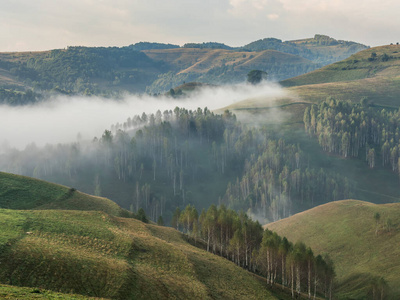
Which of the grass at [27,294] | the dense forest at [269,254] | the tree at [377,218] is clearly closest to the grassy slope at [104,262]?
the grass at [27,294]

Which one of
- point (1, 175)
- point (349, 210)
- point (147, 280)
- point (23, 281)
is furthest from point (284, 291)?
point (1, 175)

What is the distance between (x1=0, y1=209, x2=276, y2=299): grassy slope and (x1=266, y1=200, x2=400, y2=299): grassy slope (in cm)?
3559

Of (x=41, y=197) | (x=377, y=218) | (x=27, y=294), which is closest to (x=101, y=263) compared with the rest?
(x=27, y=294)

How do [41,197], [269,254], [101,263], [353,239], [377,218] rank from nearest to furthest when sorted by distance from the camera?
[101,263], [269,254], [41,197], [377,218], [353,239]

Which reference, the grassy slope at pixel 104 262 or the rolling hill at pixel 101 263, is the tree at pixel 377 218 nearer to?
the rolling hill at pixel 101 263

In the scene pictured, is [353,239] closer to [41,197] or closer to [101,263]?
[101,263]

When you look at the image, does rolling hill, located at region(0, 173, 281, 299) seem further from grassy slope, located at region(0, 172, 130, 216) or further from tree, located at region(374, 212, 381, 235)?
tree, located at region(374, 212, 381, 235)

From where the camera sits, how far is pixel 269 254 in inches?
3110

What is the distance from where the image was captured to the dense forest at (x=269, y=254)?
75.6m

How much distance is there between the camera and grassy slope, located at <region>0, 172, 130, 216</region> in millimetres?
85925

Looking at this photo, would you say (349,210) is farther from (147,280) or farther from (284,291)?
(147,280)

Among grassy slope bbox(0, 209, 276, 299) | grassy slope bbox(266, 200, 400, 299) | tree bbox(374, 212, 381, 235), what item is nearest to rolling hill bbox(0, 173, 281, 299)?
grassy slope bbox(0, 209, 276, 299)

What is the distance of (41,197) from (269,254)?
62.9 metres

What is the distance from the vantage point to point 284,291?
71.9 metres
